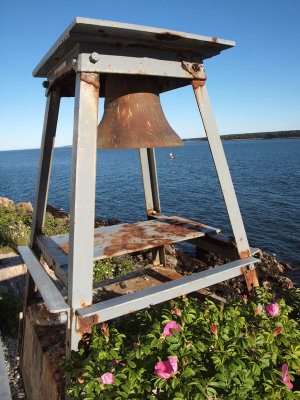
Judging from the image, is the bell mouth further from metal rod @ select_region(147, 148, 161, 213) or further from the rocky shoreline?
the rocky shoreline

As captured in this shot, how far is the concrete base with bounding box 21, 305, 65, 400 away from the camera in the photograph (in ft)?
8.36

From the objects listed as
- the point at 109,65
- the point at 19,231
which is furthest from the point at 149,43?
the point at 19,231

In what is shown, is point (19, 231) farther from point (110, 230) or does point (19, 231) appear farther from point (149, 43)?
point (149, 43)

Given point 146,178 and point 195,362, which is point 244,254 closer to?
point 195,362

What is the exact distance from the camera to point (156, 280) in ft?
14.4

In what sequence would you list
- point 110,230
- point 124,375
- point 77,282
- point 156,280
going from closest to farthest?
1. point 124,375
2. point 77,282
3. point 110,230
4. point 156,280

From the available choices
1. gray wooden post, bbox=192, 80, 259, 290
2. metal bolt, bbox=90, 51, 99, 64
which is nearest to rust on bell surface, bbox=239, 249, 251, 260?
gray wooden post, bbox=192, 80, 259, 290

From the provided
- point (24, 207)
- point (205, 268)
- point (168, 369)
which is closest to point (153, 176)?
point (168, 369)

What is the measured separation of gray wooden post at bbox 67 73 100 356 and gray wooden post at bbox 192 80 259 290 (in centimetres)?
100

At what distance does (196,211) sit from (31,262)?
19.2 meters

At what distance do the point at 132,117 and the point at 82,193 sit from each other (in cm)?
90

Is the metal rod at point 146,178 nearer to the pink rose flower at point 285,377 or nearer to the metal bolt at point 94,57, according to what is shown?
the metal bolt at point 94,57

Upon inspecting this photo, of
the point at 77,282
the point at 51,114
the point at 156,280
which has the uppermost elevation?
the point at 51,114

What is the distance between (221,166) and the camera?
2.78 m
